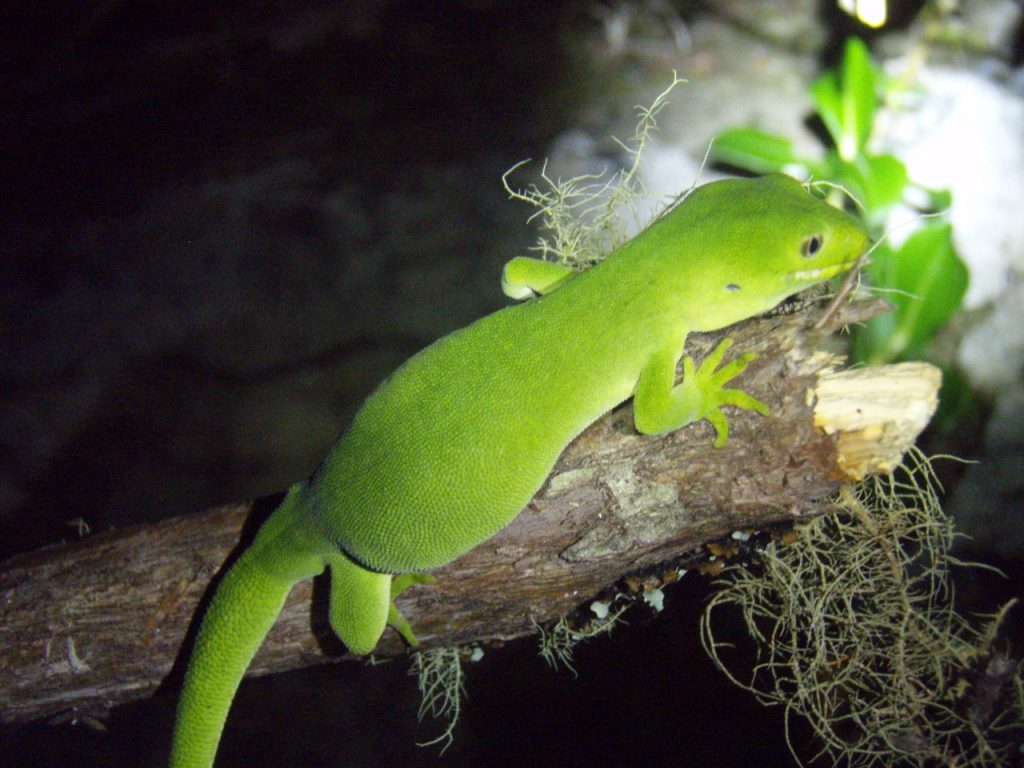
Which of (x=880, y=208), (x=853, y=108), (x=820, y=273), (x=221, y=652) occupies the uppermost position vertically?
(x=820, y=273)

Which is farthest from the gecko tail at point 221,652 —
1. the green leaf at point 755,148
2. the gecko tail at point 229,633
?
the green leaf at point 755,148

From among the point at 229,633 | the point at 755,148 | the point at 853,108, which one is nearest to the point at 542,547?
the point at 229,633

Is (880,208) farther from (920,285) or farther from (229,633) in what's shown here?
(229,633)

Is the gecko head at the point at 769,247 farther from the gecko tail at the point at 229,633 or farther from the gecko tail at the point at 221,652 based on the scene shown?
the gecko tail at the point at 221,652

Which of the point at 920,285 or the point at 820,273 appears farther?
the point at 920,285

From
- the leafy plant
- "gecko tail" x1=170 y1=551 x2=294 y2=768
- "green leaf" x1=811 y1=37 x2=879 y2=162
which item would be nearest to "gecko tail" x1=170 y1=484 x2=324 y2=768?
"gecko tail" x1=170 y1=551 x2=294 y2=768

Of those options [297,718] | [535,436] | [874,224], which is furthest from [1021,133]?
[297,718]
